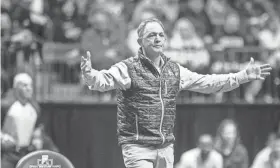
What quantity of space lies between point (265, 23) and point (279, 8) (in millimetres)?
1609

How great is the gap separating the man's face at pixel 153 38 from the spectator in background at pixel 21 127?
4.00m

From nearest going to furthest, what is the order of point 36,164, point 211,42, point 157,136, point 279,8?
point 157,136 → point 36,164 → point 211,42 → point 279,8

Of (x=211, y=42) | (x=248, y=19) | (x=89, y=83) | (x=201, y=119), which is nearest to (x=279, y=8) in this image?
(x=248, y=19)

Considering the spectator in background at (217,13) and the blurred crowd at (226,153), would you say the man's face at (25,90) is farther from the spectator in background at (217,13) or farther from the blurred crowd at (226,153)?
the spectator in background at (217,13)

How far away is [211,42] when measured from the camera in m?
14.9

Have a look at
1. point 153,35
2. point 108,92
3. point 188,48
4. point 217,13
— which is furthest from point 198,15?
point 153,35

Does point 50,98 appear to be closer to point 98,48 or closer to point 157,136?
point 98,48

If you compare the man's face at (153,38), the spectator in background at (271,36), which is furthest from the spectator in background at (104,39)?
the man's face at (153,38)

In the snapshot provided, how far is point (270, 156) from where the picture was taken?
13.3m

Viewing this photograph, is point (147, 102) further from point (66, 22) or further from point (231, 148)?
Answer: point (66, 22)

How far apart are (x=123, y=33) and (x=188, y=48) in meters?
1.18

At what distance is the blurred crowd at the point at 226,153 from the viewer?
41.5 feet

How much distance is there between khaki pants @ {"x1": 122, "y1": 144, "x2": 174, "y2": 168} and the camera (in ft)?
23.8

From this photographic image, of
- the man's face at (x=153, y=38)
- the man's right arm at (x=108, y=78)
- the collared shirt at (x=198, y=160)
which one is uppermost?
the man's face at (x=153, y=38)
